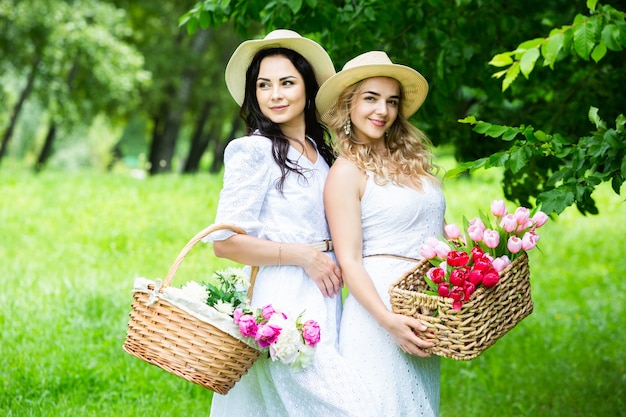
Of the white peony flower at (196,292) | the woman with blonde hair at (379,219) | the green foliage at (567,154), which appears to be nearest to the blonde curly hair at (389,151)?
the woman with blonde hair at (379,219)

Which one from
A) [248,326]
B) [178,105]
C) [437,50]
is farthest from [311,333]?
[178,105]

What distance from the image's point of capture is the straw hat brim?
3344mm

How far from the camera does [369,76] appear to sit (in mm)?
3404

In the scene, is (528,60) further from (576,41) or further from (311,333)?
(311,333)

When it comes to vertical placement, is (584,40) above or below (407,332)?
above

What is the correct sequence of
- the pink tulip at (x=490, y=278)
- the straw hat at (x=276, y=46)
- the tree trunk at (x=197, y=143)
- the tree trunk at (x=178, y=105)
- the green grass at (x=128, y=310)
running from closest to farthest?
the pink tulip at (x=490, y=278) → the straw hat at (x=276, y=46) → the green grass at (x=128, y=310) → the tree trunk at (x=178, y=105) → the tree trunk at (x=197, y=143)

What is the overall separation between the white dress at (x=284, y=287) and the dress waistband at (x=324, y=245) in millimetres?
20

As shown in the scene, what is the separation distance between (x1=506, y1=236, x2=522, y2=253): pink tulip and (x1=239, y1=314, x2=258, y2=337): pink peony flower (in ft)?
3.04

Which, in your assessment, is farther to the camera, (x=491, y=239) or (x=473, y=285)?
(x=491, y=239)

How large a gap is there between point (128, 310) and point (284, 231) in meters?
3.51

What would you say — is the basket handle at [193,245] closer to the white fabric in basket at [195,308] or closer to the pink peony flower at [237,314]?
the white fabric in basket at [195,308]

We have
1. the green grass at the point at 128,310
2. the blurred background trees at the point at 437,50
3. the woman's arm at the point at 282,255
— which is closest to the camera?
the woman's arm at the point at 282,255

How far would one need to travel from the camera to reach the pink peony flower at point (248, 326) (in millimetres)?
2867

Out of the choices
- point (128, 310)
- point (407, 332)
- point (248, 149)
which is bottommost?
point (128, 310)
